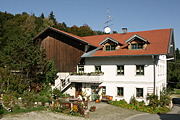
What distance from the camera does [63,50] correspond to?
1094 inches

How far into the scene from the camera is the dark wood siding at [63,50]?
88.4 ft

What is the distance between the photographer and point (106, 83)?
24234 mm

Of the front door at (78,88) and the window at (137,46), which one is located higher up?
the window at (137,46)

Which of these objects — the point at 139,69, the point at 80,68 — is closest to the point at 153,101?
the point at 139,69

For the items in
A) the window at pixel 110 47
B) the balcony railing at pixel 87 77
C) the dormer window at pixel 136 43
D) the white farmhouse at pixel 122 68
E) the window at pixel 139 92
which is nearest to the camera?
the white farmhouse at pixel 122 68

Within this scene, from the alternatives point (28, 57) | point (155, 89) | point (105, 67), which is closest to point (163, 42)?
point (155, 89)

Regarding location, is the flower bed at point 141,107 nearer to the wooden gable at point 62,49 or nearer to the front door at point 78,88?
the front door at point 78,88

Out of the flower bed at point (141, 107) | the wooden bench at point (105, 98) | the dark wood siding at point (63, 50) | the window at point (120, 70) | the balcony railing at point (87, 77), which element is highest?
the dark wood siding at point (63, 50)

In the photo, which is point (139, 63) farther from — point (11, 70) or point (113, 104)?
point (11, 70)

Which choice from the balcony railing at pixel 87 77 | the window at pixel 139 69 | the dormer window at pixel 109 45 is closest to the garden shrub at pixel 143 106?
the window at pixel 139 69

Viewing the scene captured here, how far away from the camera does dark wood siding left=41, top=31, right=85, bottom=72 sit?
2694 centimetres

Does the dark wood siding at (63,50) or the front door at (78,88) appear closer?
the front door at (78,88)

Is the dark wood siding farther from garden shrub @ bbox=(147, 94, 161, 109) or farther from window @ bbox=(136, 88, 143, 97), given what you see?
garden shrub @ bbox=(147, 94, 161, 109)

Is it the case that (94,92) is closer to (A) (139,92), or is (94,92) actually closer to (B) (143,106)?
(A) (139,92)
